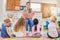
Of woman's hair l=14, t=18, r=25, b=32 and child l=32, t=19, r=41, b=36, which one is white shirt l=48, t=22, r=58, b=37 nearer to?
child l=32, t=19, r=41, b=36

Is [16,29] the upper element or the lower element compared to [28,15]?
lower

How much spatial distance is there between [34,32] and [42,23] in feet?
0.31

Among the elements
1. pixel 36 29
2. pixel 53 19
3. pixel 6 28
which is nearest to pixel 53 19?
pixel 53 19

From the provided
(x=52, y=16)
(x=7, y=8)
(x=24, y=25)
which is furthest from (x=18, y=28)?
(x=52, y=16)

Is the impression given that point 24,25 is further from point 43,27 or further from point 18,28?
point 43,27

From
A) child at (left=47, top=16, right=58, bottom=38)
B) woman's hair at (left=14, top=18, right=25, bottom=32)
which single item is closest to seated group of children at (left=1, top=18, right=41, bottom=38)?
woman's hair at (left=14, top=18, right=25, bottom=32)

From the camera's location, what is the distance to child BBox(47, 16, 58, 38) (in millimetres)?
959

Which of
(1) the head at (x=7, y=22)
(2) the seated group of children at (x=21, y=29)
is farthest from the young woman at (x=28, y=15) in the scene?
(1) the head at (x=7, y=22)

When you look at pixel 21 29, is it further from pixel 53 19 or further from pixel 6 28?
pixel 53 19


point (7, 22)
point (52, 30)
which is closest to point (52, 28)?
point (52, 30)

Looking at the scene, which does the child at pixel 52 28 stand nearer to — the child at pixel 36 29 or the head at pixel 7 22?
the child at pixel 36 29

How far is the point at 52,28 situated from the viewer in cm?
96

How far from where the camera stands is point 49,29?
37.8 inches

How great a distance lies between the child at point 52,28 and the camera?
96 cm
